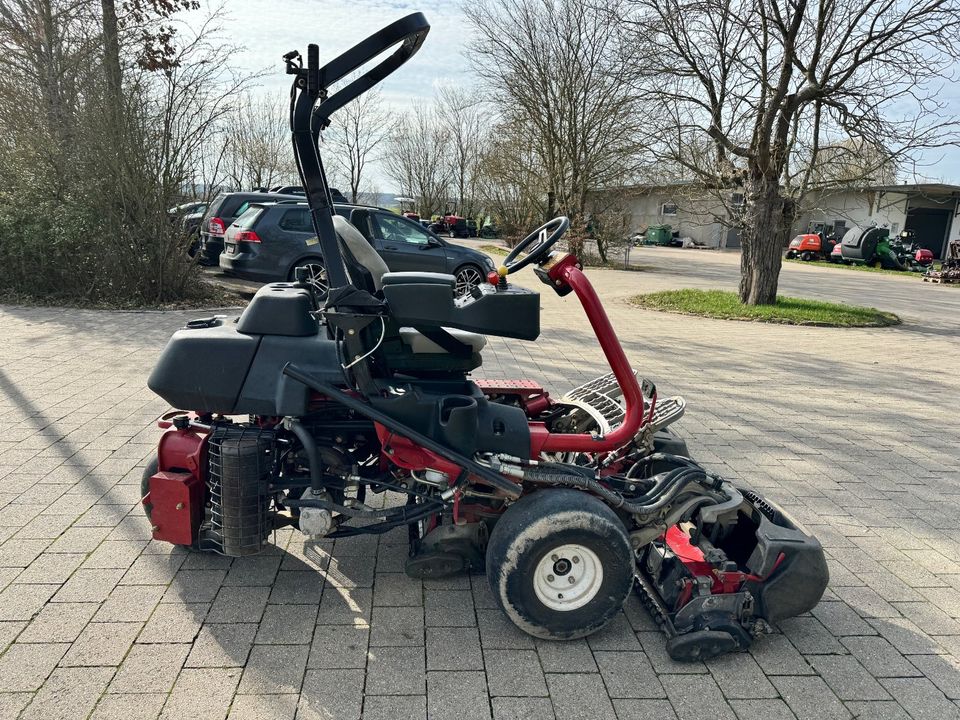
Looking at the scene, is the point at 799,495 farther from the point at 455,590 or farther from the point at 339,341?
the point at 339,341

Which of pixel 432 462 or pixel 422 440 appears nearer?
pixel 422 440

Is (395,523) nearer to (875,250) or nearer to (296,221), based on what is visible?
(296,221)

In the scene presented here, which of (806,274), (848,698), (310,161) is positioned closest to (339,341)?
(310,161)

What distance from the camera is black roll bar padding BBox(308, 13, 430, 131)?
2.74 meters

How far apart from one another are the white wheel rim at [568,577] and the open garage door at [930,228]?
47150 mm

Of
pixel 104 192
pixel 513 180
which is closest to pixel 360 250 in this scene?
pixel 104 192

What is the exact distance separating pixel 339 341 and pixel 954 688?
2.90m

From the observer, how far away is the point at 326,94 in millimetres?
2877

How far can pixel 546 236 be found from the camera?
330 cm

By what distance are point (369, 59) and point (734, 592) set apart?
2731 millimetres

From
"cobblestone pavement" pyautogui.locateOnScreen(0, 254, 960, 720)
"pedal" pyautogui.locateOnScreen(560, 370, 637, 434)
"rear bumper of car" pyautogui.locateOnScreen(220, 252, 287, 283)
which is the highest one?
"rear bumper of car" pyautogui.locateOnScreen(220, 252, 287, 283)

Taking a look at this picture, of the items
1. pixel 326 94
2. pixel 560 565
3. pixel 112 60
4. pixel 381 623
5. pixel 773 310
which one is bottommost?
pixel 381 623

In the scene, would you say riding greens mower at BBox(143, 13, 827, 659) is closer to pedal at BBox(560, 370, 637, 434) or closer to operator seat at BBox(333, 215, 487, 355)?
operator seat at BBox(333, 215, 487, 355)

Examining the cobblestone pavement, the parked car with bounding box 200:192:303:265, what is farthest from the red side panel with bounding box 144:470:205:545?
the parked car with bounding box 200:192:303:265
